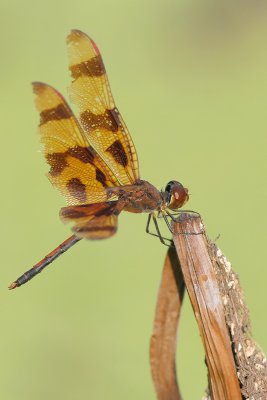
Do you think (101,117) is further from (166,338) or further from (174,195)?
(166,338)

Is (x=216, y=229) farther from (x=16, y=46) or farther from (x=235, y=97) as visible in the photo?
(x=16, y=46)

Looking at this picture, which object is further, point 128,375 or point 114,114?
point 128,375

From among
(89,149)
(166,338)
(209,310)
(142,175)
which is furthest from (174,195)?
(142,175)

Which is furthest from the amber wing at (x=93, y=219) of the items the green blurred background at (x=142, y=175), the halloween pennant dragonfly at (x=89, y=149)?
the green blurred background at (x=142, y=175)

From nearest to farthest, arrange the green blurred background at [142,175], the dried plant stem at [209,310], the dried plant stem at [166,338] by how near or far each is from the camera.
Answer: the dried plant stem at [209,310] → the dried plant stem at [166,338] → the green blurred background at [142,175]

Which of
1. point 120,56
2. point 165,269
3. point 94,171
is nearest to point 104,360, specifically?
point 94,171

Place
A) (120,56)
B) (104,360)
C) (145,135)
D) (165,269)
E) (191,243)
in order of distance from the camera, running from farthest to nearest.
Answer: (120,56) < (145,135) < (104,360) < (165,269) < (191,243)

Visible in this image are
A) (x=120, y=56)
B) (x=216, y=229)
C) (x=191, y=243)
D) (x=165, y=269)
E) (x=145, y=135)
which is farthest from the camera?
(x=120, y=56)

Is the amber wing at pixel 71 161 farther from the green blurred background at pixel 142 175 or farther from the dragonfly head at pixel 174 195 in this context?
the green blurred background at pixel 142 175
